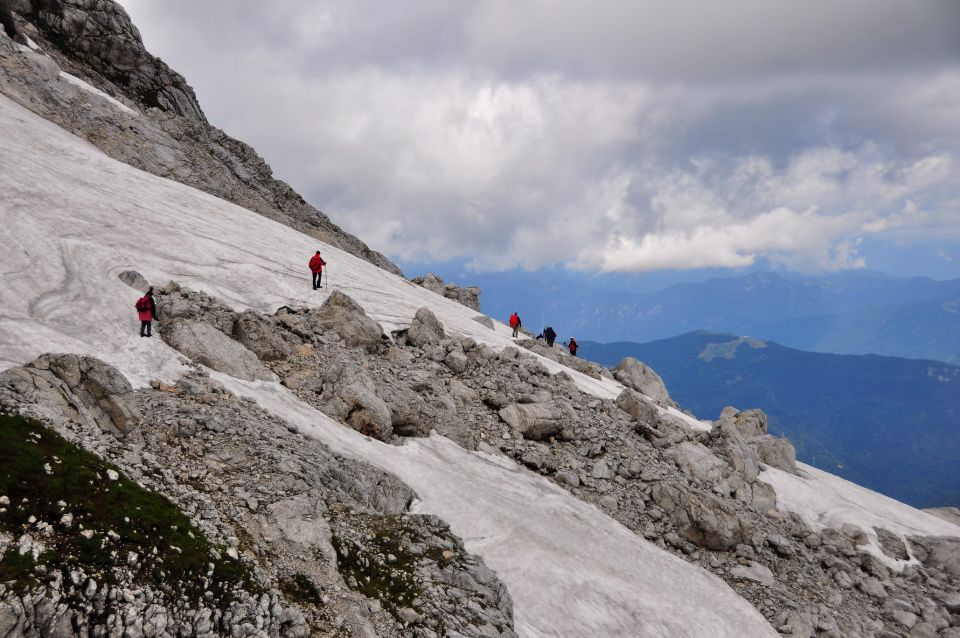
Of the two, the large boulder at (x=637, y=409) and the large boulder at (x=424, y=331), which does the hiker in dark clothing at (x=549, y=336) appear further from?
the large boulder at (x=424, y=331)

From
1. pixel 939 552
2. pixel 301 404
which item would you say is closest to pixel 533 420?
pixel 301 404

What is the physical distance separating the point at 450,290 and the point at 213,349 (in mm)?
48860

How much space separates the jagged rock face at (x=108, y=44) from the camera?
66.8m

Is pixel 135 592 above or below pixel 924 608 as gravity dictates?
below

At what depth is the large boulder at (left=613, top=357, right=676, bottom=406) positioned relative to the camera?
58875 mm

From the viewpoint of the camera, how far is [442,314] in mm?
50438

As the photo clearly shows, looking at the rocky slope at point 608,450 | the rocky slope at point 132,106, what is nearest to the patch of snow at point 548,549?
the rocky slope at point 608,450

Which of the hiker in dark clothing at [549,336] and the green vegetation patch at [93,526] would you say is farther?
the hiker in dark clothing at [549,336]

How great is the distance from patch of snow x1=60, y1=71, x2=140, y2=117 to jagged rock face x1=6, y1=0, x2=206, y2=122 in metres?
5.53

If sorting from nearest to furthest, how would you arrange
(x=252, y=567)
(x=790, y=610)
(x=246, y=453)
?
(x=252, y=567)
(x=246, y=453)
(x=790, y=610)

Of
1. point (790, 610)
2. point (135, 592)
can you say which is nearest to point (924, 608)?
point (790, 610)

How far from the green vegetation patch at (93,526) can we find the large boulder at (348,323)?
2022 cm

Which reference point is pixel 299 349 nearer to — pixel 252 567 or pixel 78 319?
pixel 78 319

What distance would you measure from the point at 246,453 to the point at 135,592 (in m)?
8.08
